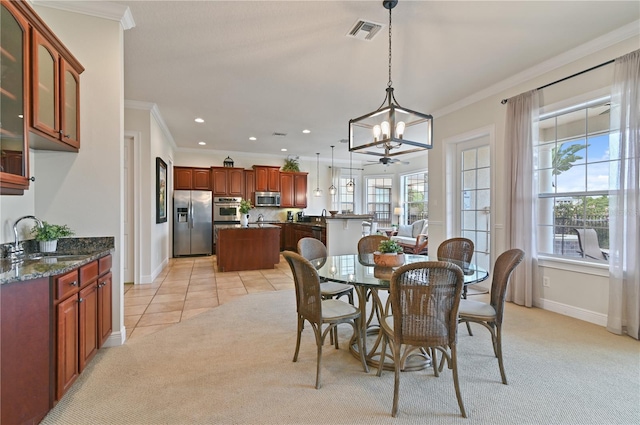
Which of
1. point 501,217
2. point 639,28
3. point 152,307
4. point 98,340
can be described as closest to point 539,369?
point 501,217

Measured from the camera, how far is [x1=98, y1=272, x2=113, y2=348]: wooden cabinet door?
2.32 metres

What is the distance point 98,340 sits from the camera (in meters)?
2.30

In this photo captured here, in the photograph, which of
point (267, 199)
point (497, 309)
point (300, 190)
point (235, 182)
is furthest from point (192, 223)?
point (497, 309)

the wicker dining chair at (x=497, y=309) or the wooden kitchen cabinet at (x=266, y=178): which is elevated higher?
the wooden kitchen cabinet at (x=266, y=178)

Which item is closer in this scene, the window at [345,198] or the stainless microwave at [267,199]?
the stainless microwave at [267,199]

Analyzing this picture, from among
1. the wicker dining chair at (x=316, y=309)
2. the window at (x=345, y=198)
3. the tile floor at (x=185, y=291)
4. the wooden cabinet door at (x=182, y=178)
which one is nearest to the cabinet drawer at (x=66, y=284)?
the tile floor at (x=185, y=291)

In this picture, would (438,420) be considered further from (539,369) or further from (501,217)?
(501,217)

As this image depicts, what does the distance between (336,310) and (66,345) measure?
1717mm

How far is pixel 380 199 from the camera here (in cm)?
994

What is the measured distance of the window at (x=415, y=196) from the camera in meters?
8.76

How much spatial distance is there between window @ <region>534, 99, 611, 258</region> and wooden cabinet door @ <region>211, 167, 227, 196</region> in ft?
22.3

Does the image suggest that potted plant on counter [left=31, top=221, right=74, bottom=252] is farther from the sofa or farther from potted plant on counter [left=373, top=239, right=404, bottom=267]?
the sofa

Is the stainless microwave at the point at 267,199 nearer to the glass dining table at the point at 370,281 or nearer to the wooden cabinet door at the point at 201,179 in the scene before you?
the wooden cabinet door at the point at 201,179

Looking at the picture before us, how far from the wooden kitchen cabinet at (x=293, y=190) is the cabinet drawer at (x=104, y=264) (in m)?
6.35
